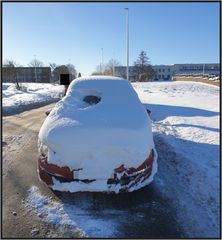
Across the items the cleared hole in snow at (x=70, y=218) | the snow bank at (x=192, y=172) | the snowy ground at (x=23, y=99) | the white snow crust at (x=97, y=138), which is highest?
the snowy ground at (x=23, y=99)

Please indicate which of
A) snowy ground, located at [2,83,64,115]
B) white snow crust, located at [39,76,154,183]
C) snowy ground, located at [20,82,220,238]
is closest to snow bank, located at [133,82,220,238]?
snowy ground, located at [20,82,220,238]

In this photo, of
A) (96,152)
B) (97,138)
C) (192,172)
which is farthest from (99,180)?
(192,172)

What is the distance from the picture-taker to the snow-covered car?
4.54 metres

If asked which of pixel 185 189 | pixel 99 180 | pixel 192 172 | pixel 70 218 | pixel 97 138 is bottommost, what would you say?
pixel 70 218

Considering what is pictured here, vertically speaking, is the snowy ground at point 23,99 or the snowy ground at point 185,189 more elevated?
the snowy ground at point 23,99

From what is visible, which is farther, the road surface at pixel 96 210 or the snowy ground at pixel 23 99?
the snowy ground at pixel 23 99

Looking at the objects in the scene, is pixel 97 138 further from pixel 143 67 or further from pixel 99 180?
pixel 143 67

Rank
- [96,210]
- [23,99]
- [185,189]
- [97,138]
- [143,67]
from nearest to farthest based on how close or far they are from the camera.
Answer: [96,210]
[97,138]
[185,189]
[23,99]
[143,67]

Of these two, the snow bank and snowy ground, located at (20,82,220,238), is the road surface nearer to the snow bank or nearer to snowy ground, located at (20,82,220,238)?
snowy ground, located at (20,82,220,238)

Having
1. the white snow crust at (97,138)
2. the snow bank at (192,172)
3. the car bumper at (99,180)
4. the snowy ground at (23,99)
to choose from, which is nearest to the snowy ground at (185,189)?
the snow bank at (192,172)

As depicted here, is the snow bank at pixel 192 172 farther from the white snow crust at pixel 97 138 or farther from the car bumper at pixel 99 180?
the white snow crust at pixel 97 138

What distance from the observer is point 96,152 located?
4562 millimetres

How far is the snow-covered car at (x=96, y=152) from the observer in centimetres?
454

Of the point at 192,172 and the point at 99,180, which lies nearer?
the point at 99,180
